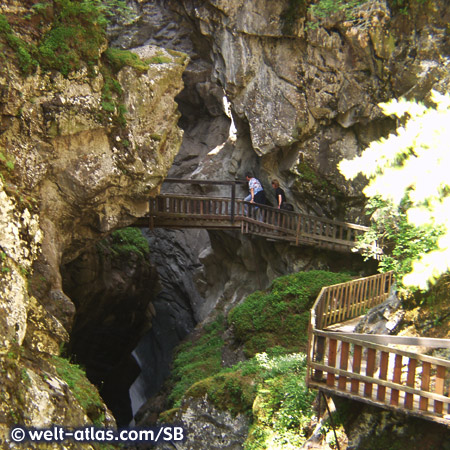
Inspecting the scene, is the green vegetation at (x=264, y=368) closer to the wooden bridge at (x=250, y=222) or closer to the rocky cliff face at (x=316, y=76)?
the wooden bridge at (x=250, y=222)

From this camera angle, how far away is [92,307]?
840 inches

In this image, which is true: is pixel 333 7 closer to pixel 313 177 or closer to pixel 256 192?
pixel 313 177

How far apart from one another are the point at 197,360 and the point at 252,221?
5036 millimetres

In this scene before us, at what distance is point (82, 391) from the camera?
10523mm

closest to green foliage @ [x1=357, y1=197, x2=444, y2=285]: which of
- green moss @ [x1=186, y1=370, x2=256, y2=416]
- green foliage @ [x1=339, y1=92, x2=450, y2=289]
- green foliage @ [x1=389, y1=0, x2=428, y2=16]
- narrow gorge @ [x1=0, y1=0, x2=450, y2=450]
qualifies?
narrow gorge @ [x1=0, y1=0, x2=450, y2=450]

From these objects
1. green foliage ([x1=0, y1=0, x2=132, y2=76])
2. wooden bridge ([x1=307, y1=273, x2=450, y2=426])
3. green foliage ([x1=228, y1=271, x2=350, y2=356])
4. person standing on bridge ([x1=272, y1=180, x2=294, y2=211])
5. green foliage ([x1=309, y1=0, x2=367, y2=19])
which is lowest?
wooden bridge ([x1=307, y1=273, x2=450, y2=426])

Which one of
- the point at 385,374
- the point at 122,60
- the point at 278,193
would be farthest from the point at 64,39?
the point at 385,374

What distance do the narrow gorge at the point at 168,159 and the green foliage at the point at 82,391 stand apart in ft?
0.17

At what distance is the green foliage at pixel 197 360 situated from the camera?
626 inches

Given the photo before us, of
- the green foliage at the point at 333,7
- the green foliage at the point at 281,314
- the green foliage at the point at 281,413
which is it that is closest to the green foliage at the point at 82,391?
the green foliage at the point at 281,413

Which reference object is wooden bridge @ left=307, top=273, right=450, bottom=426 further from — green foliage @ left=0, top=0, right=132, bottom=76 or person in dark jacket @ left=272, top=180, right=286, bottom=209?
person in dark jacket @ left=272, top=180, right=286, bottom=209

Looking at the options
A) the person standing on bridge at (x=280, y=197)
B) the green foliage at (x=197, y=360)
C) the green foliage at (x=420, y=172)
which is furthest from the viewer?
the person standing on bridge at (x=280, y=197)

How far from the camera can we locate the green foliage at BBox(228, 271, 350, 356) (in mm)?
14875

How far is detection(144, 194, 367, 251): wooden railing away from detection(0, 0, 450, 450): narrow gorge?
1.21 meters
